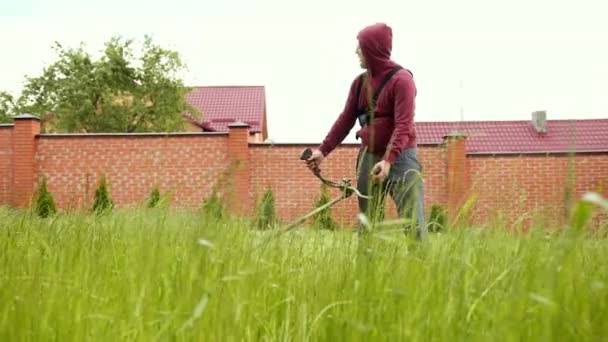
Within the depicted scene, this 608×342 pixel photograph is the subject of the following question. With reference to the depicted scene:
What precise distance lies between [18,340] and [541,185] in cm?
1542

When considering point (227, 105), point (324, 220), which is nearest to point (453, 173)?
point (324, 220)

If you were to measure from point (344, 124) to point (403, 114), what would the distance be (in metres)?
0.55

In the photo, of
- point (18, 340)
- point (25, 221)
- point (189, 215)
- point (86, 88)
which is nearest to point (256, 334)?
point (18, 340)

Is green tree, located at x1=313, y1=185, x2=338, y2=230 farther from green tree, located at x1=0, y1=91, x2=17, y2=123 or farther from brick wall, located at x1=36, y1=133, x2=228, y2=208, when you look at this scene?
green tree, located at x1=0, y1=91, x2=17, y2=123

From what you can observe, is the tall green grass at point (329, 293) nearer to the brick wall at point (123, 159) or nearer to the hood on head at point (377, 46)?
the hood on head at point (377, 46)

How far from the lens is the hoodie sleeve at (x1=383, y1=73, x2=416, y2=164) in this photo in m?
3.22

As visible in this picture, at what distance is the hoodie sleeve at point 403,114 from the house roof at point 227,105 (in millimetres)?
32586

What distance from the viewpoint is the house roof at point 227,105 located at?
3694cm

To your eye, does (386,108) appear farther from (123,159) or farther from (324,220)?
(123,159)

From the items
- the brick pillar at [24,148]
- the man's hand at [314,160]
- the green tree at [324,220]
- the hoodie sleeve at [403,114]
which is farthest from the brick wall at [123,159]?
the green tree at [324,220]

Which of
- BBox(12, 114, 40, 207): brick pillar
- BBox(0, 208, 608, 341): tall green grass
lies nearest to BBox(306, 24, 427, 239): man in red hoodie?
BBox(0, 208, 608, 341): tall green grass

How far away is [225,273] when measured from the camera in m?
1.53

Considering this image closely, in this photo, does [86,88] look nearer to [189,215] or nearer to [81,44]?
[81,44]

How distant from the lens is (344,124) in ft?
12.3
